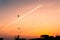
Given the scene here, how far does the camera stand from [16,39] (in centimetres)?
14162

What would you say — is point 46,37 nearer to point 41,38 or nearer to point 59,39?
point 41,38

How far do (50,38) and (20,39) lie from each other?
2490cm

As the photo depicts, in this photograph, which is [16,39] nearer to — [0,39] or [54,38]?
[0,39]

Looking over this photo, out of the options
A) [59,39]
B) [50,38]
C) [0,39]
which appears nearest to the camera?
[59,39]

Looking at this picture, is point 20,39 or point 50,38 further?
point 20,39

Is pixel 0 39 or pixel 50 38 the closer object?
pixel 50 38

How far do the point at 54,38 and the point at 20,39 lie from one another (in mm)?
27026

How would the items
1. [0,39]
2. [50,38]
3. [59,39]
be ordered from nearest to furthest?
[59,39] < [50,38] < [0,39]

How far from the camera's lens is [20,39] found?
142250mm

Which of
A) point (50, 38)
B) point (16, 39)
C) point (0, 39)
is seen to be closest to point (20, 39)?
point (16, 39)

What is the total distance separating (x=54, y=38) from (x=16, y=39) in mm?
28209

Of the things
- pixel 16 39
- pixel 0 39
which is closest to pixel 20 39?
pixel 16 39

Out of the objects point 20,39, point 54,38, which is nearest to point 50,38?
point 54,38

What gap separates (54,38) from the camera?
401 ft
